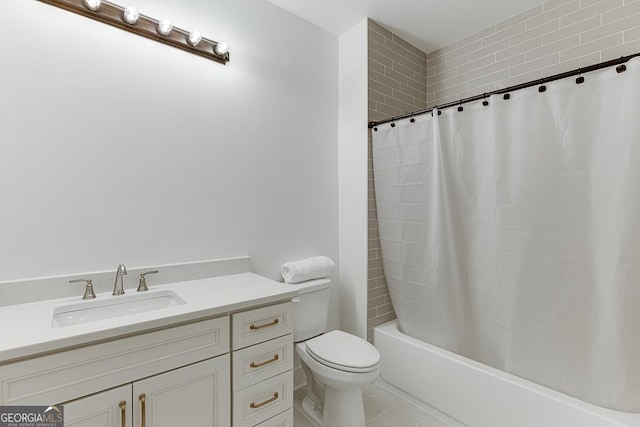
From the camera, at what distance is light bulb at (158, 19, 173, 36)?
4.97 ft

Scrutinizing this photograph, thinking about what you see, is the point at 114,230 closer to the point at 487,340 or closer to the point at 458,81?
the point at 487,340

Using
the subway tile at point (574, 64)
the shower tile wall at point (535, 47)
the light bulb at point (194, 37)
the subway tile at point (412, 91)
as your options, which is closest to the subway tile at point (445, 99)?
the shower tile wall at point (535, 47)

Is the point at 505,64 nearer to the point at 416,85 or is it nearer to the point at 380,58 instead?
the point at 416,85

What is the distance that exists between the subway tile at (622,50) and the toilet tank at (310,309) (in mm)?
2185

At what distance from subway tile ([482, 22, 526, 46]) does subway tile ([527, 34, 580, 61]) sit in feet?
0.62

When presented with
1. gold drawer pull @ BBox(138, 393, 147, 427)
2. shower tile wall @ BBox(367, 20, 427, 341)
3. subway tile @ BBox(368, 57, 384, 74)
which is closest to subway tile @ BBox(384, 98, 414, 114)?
shower tile wall @ BBox(367, 20, 427, 341)

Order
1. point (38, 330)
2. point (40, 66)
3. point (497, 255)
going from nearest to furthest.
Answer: point (38, 330) < point (40, 66) < point (497, 255)

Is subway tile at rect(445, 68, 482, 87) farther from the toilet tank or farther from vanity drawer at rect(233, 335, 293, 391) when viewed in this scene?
vanity drawer at rect(233, 335, 293, 391)

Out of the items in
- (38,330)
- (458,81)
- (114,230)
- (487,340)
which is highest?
(458,81)

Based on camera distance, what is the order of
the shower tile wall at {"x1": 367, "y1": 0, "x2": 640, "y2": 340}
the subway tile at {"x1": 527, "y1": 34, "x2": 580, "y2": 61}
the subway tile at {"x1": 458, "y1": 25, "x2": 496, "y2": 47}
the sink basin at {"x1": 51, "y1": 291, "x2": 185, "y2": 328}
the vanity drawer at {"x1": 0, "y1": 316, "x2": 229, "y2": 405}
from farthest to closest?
the subway tile at {"x1": 458, "y1": 25, "x2": 496, "y2": 47} < the subway tile at {"x1": 527, "y1": 34, "x2": 580, "y2": 61} < the shower tile wall at {"x1": 367, "y1": 0, "x2": 640, "y2": 340} < the sink basin at {"x1": 51, "y1": 291, "x2": 185, "y2": 328} < the vanity drawer at {"x1": 0, "y1": 316, "x2": 229, "y2": 405}

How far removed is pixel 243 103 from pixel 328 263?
117 centimetres

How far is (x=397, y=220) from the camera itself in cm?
217

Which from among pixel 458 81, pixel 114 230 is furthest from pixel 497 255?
pixel 114 230

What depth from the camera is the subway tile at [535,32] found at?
78.9 inches
